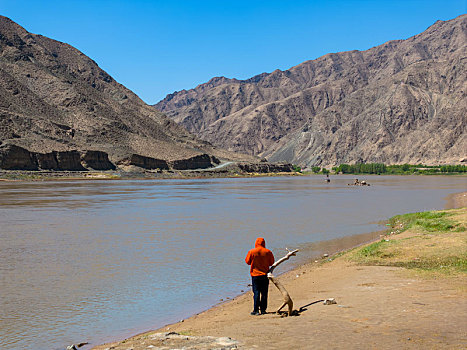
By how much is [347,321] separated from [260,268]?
8.57ft

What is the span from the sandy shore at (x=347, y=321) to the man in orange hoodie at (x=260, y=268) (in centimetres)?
42

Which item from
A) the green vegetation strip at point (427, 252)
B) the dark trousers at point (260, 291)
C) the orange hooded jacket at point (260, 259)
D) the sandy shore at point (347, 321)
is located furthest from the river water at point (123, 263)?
the green vegetation strip at point (427, 252)

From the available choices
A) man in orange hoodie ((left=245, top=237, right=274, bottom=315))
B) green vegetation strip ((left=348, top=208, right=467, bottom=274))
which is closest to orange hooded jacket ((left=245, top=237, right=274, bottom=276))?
man in orange hoodie ((left=245, top=237, right=274, bottom=315))

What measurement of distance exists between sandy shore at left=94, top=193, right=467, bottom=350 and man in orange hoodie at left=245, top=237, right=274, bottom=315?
1.39 ft

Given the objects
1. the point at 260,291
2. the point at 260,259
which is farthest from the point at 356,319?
the point at 260,259

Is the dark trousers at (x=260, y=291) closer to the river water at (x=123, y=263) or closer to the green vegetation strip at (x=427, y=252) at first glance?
the river water at (x=123, y=263)

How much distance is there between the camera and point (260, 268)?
12461 millimetres

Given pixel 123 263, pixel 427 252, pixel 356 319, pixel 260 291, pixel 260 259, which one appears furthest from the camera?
pixel 123 263

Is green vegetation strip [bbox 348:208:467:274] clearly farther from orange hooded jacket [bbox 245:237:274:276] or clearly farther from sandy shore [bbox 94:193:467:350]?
orange hooded jacket [bbox 245:237:274:276]

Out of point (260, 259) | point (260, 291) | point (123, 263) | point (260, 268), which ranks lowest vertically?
point (123, 263)

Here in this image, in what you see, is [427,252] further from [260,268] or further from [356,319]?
[260,268]

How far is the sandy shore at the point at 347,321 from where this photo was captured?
941cm

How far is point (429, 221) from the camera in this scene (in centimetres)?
2939

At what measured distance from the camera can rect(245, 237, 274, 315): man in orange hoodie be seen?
1242 centimetres
